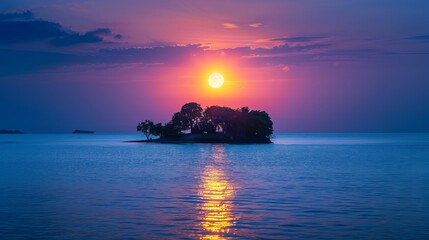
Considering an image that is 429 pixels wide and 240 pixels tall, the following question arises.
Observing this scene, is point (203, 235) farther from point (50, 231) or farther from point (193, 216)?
point (50, 231)

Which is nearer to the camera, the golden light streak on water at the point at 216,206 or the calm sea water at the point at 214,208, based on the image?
the calm sea water at the point at 214,208

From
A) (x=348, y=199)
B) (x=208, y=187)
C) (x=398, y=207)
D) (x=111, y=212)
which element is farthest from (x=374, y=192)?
(x=111, y=212)

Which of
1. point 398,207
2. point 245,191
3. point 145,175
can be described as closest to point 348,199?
point 398,207

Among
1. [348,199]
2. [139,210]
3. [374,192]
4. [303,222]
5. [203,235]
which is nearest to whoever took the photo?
[203,235]

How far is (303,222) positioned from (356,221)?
3017 millimetres

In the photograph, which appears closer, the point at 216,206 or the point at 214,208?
the point at 214,208

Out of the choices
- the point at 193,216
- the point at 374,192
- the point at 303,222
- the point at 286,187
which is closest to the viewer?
the point at 303,222

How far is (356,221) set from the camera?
Result: 29.3 meters

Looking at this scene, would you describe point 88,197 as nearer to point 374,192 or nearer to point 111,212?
point 111,212

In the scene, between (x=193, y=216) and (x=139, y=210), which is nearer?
(x=193, y=216)

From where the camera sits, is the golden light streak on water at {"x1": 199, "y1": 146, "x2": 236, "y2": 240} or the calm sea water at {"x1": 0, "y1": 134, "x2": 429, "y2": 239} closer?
the calm sea water at {"x1": 0, "y1": 134, "x2": 429, "y2": 239}

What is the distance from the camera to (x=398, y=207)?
34.7m

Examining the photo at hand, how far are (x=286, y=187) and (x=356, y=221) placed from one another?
1757 centimetres

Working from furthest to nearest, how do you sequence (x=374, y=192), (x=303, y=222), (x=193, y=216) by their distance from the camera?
(x=374, y=192) → (x=193, y=216) → (x=303, y=222)
